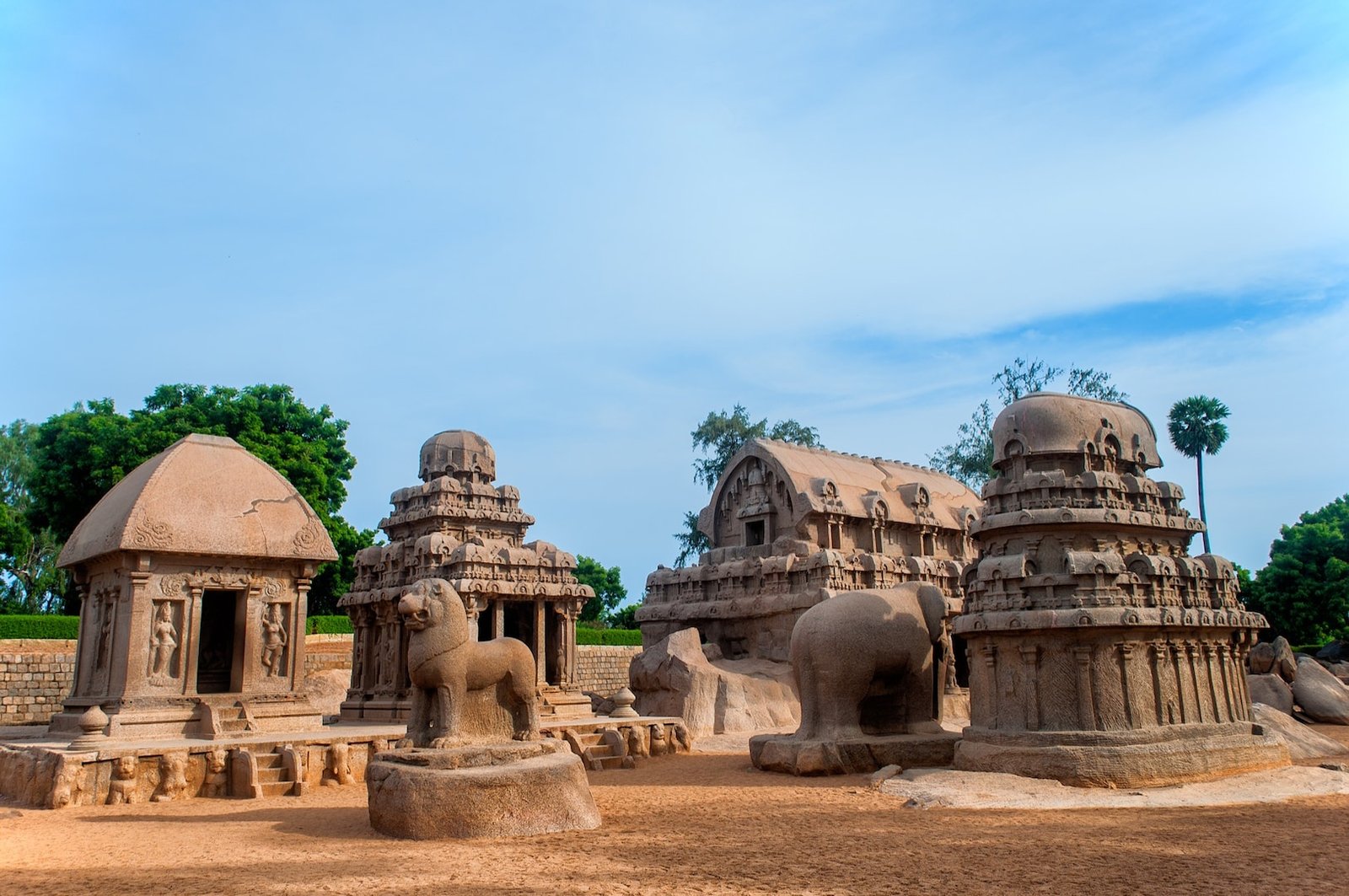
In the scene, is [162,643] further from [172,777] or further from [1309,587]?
[1309,587]

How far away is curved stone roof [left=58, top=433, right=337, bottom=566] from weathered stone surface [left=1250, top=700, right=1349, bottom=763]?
14936mm

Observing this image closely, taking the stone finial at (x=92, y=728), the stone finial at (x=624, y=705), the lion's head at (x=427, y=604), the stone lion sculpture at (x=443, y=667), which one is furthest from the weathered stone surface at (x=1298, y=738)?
the stone finial at (x=92, y=728)

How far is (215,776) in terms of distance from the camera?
1257cm

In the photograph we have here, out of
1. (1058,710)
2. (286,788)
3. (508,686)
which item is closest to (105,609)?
(286,788)

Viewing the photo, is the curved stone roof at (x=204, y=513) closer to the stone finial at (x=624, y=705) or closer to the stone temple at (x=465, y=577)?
the stone temple at (x=465, y=577)

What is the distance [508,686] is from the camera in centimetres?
1127

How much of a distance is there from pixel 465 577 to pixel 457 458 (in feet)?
11.6

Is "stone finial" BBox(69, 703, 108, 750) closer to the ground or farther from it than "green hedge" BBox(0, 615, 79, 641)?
closer to the ground

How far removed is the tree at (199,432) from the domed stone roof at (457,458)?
Answer: 9.60 metres

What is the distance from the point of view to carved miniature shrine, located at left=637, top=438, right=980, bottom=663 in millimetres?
22359

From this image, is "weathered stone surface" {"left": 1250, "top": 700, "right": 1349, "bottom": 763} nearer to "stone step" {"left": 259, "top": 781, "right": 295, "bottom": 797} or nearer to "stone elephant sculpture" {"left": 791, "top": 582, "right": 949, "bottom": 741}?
"stone elephant sculpture" {"left": 791, "top": 582, "right": 949, "bottom": 741}

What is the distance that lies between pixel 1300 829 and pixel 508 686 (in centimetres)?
784

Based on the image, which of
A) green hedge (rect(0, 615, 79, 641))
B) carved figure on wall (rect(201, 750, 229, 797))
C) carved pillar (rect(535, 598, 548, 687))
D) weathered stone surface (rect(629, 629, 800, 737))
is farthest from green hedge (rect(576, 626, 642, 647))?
carved figure on wall (rect(201, 750, 229, 797))

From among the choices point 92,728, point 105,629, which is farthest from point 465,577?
point 92,728
